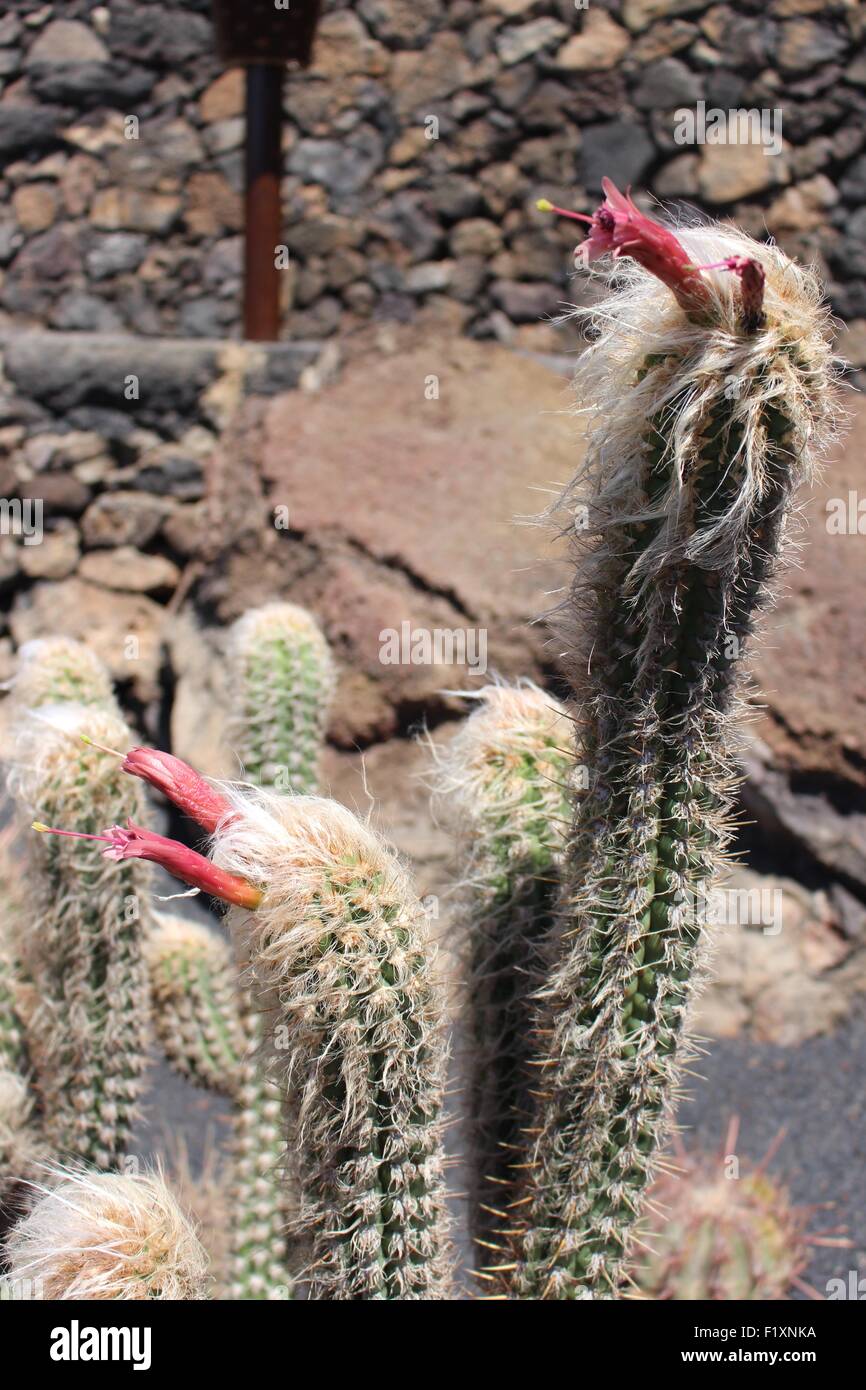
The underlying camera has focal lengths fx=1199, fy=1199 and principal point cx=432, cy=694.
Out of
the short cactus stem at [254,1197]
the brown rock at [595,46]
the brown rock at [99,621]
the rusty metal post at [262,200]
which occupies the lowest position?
the short cactus stem at [254,1197]

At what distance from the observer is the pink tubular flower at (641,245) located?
3.67ft

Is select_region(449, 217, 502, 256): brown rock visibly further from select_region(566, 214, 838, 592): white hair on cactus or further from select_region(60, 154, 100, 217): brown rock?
select_region(566, 214, 838, 592): white hair on cactus

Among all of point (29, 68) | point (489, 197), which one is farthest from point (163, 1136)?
point (29, 68)

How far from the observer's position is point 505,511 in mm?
4395

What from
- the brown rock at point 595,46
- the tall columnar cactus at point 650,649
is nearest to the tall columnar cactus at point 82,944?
the tall columnar cactus at point 650,649

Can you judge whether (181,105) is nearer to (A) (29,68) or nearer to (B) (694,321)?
(A) (29,68)

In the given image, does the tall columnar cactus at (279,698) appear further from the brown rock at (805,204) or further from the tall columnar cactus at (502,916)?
the brown rock at (805,204)

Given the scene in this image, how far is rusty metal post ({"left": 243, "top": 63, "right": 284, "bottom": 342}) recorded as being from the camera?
5.05 metres

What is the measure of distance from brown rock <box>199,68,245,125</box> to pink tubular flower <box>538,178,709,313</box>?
16.5ft

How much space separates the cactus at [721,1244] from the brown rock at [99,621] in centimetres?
314

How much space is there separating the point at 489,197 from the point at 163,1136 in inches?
172

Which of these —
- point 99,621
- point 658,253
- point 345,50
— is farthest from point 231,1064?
point 345,50

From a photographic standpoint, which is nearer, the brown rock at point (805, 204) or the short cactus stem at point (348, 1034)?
the short cactus stem at point (348, 1034)

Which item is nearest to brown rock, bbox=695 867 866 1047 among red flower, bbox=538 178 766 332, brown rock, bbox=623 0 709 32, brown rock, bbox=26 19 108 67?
red flower, bbox=538 178 766 332
